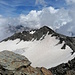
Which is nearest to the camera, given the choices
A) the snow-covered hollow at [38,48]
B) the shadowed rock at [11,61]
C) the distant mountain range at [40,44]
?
the shadowed rock at [11,61]

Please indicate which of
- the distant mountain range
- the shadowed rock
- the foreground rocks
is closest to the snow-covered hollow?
the distant mountain range

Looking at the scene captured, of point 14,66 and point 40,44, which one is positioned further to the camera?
point 40,44

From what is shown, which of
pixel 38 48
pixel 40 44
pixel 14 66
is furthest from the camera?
pixel 40 44

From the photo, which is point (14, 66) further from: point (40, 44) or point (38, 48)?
point (40, 44)

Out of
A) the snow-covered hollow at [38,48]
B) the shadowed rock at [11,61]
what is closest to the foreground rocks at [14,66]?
the shadowed rock at [11,61]

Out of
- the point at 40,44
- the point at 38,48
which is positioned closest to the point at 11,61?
the point at 38,48

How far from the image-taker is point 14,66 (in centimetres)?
2873

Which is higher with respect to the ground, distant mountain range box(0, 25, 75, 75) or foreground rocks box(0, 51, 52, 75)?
distant mountain range box(0, 25, 75, 75)

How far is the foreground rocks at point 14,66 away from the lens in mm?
28047

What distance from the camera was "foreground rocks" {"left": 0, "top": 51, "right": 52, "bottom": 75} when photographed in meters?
28.0

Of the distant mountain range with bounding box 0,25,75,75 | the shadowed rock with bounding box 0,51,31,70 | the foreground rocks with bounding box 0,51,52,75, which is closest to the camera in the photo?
the foreground rocks with bounding box 0,51,52,75

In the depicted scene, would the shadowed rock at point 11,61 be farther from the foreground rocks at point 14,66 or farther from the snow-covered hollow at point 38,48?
the snow-covered hollow at point 38,48

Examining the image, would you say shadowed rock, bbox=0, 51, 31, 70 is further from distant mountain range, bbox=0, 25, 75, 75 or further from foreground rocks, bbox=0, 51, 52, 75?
distant mountain range, bbox=0, 25, 75, 75

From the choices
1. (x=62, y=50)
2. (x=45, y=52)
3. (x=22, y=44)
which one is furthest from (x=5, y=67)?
(x=22, y=44)
